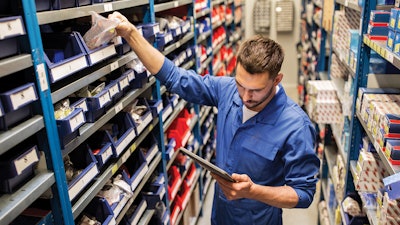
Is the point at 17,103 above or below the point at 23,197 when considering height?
above

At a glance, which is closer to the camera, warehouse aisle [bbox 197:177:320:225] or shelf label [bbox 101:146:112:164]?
shelf label [bbox 101:146:112:164]

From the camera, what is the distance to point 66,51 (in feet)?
5.43

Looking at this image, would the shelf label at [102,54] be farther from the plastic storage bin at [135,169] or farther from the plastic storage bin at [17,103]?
the plastic storage bin at [135,169]

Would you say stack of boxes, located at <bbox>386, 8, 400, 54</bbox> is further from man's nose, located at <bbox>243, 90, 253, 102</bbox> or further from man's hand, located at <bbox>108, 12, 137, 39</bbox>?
man's hand, located at <bbox>108, 12, 137, 39</bbox>

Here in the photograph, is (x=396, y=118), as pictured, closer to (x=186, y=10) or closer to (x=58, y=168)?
(x=58, y=168)

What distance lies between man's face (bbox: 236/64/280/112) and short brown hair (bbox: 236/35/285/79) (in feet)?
0.08

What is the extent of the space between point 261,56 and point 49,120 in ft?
3.15

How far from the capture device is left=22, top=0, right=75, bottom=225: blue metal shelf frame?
49.2 inches

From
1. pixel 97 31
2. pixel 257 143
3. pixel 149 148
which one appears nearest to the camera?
pixel 97 31

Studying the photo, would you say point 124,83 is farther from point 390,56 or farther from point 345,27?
point 345,27

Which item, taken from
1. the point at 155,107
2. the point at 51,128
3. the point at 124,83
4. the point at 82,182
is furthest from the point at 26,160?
the point at 155,107

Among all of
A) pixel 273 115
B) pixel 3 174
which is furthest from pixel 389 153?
pixel 3 174

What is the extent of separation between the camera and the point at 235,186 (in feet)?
5.74

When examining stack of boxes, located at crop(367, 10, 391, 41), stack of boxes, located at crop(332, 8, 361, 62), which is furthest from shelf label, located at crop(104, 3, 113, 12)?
stack of boxes, located at crop(332, 8, 361, 62)
